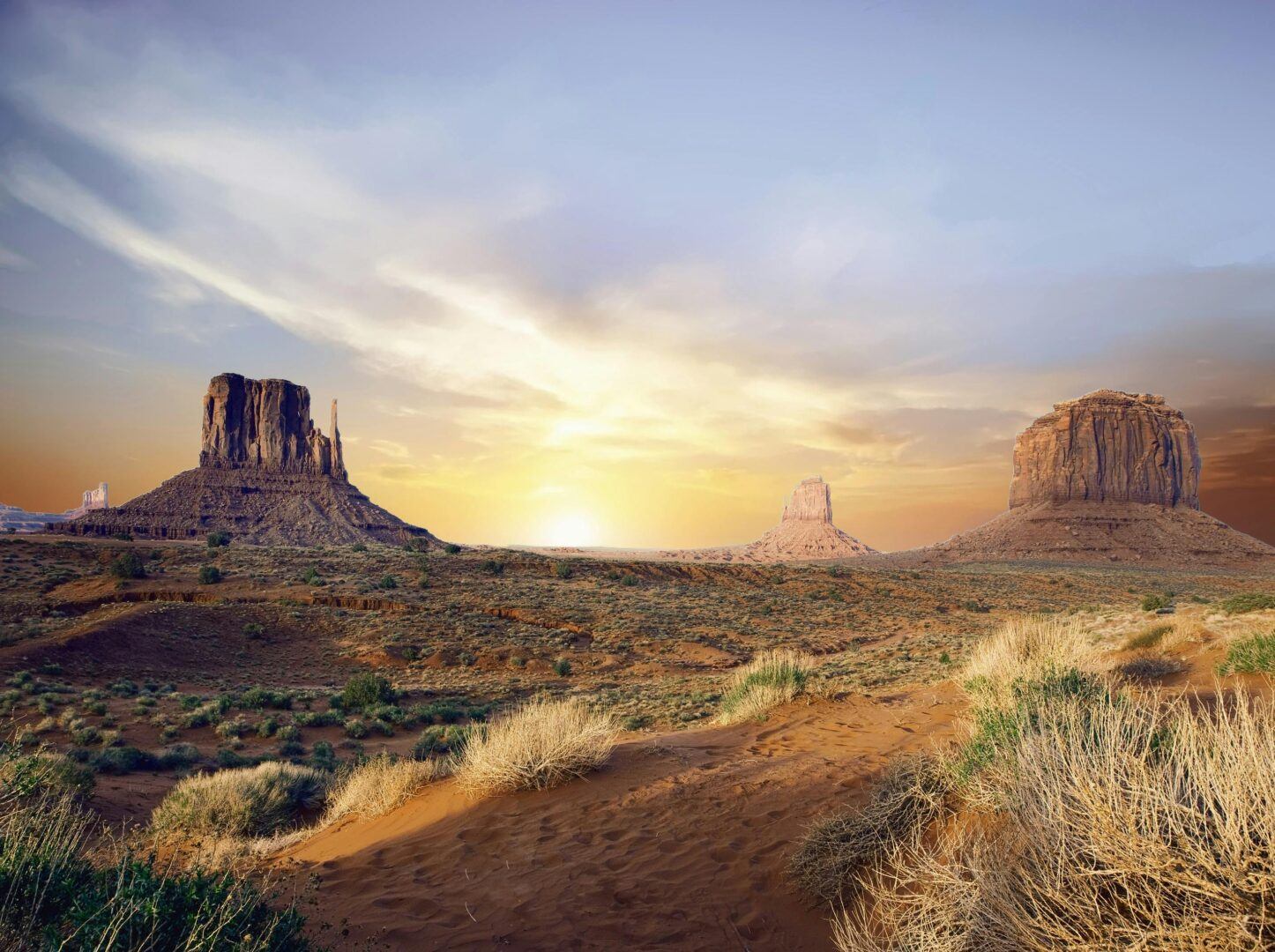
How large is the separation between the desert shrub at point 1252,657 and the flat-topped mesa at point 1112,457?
11099 centimetres

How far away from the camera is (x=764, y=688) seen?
507 inches

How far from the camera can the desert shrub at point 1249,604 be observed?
17.6 metres

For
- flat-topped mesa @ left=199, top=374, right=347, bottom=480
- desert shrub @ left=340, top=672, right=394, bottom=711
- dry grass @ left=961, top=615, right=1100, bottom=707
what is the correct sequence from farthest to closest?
flat-topped mesa @ left=199, top=374, right=347, bottom=480 < desert shrub @ left=340, top=672, right=394, bottom=711 < dry grass @ left=961, top=615, right=1100, bottom=707

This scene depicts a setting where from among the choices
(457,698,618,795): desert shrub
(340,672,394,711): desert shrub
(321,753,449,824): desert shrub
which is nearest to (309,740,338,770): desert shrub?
(321,753,449,824): desert shrub

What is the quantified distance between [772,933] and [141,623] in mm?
31377

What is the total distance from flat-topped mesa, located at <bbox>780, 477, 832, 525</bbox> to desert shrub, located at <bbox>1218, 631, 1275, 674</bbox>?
156m


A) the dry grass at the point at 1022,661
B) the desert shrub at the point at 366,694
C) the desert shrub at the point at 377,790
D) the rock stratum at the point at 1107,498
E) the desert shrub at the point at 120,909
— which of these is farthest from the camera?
the rock stratum at the point at 1107,498

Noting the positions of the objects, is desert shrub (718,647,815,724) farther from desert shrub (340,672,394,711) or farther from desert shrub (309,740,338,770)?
desert shrub (340,672,394,711)

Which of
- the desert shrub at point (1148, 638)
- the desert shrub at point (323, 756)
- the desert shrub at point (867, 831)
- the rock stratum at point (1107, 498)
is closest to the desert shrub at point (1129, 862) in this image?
the desert shrub at point (867, 831)

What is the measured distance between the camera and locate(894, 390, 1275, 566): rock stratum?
8569 cm

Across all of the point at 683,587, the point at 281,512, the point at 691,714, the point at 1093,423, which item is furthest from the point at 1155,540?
the point at 281,512

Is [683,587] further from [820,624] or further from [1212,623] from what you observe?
[1212,623]

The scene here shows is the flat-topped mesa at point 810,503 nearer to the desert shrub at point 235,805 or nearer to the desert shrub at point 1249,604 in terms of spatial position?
the desert shrub at point 1249,604

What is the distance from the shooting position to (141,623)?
89.9 feet
